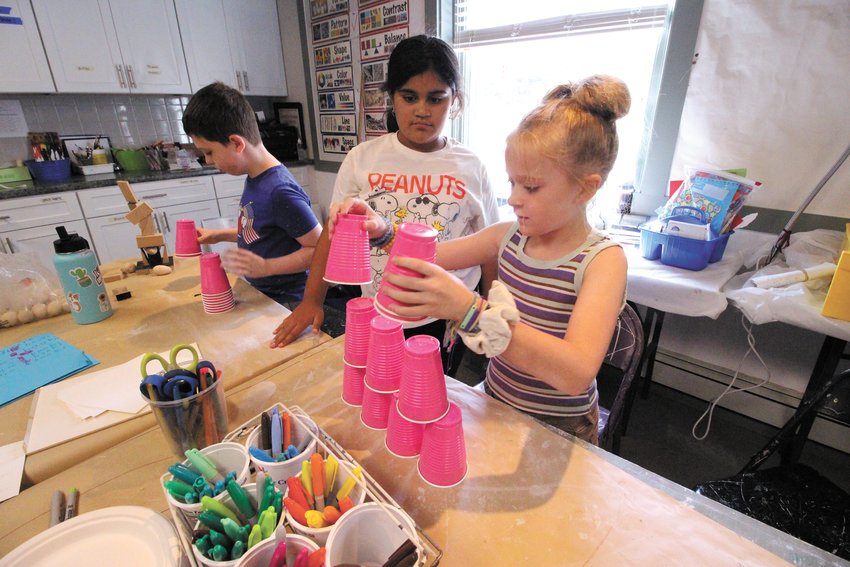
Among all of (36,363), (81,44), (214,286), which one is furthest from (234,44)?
(36,363)

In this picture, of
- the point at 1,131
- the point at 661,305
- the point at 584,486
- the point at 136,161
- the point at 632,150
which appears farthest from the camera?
the point at 136,161

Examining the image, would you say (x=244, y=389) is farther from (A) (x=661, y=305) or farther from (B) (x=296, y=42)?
(B) (x=296, y=42)

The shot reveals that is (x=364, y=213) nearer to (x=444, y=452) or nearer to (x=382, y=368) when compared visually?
(x=382, y=368)

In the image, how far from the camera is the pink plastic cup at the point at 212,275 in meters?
1.10

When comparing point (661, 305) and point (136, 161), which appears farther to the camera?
point (136, 161)

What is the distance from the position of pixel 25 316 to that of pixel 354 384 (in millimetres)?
1008

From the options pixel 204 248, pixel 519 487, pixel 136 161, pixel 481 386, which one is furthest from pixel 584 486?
pixel 136 161

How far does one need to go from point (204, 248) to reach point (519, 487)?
58.0 inches

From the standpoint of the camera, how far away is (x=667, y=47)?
176 centimetres

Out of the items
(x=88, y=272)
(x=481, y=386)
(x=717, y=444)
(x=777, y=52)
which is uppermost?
(x=777, y=52)

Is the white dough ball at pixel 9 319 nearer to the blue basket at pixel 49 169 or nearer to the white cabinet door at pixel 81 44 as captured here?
the blue basket at pixel 49 169

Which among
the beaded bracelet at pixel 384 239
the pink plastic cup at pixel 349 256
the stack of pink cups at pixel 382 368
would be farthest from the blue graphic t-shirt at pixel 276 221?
the stack of pink cups at pixel 382 368

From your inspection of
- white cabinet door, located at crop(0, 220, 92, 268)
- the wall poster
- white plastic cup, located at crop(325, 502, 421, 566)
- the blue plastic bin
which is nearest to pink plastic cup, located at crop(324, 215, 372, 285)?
white plastic cup, located at crop(325, 502, 421, 566)

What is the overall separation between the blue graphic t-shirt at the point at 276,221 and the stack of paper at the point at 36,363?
586 mm
